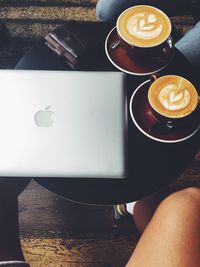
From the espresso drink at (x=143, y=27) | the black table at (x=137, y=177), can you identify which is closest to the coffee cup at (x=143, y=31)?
the espresso drink at (x=143, y=27)

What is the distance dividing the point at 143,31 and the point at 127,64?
118 millimetres

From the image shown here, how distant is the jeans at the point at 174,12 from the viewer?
135cm

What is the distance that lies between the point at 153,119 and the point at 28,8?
3.67 feet

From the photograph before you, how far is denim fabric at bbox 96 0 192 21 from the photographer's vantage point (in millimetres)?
1422

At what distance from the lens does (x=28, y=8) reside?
1.94 m

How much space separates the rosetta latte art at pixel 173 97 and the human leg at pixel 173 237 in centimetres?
31

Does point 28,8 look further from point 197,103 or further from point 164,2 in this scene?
point 197,103

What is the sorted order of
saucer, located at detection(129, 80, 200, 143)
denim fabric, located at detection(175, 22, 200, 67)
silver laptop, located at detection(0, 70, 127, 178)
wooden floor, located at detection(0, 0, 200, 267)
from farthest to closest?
wooden floor, located at detection(0, 0, 200, 267)
denim fabric, located at detection(175, 22, 200, 67)
saucer, located at detection(129, 80, 200, 143)
silver laptop, located at detection(0, 70, 127, 178)

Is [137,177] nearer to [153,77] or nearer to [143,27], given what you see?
[153,77]

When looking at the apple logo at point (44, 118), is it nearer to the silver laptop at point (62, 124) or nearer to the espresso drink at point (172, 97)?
the silver laptop at point (62, 124)

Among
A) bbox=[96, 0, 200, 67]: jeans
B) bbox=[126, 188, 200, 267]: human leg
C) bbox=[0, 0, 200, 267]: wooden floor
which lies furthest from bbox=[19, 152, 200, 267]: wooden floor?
bbox=[96, 0, 200, 67]: jeans

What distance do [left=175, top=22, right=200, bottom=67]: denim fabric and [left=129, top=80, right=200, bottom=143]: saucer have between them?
0.94 ft

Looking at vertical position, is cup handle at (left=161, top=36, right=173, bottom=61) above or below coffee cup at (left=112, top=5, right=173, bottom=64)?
below

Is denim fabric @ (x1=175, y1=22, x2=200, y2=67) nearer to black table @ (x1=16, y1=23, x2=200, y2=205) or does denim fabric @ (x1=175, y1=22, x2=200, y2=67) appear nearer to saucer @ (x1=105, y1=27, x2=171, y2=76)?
saucer @ (x1=105, y1=27, x2=171, y2=76)
